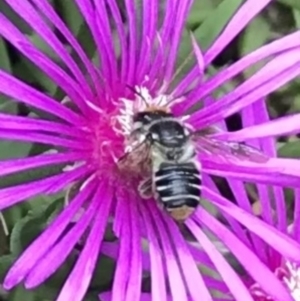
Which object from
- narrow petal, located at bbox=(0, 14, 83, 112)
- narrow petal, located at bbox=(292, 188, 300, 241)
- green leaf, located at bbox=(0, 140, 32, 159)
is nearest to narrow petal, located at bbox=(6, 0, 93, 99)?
narrow petal, located at bbox=(0, 14, 83, 112)

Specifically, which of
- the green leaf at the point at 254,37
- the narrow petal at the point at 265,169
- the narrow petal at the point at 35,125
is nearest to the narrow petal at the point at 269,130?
the narrow petal at the point at 265,169

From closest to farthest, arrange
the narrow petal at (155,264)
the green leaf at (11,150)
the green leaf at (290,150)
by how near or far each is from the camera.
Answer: the narrow petal at (155,264) < the green leaf at (11,150) < the green leaf at (290,150)

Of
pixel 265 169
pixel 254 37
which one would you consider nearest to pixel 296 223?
pixel 265 169

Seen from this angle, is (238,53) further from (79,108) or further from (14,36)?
(14,36)

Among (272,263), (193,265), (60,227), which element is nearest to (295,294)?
(272,263)

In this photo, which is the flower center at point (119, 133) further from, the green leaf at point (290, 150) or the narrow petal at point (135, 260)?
the green leaf at point (290, 150)

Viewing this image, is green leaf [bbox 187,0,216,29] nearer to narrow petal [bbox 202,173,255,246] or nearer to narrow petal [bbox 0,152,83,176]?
narrow petal [bbox 202,173,255,246]
